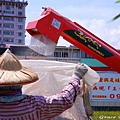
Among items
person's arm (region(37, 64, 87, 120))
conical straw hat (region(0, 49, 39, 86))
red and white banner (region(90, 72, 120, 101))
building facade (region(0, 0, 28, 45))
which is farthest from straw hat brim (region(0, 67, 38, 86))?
building facade (region(0, 0, 28, 45))

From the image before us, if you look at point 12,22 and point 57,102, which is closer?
point 57,102

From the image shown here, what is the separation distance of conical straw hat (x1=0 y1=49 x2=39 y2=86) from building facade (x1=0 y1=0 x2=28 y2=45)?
7051 cm

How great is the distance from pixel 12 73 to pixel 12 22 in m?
73.6

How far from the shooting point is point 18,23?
248 ft

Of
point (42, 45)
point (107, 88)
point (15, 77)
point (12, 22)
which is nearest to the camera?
point (15, 77)

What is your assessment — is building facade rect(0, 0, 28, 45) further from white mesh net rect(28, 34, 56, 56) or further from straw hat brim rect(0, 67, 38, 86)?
straw hat brim rect(0, 67, 38, 86)

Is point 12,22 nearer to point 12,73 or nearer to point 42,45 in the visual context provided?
point 42,45

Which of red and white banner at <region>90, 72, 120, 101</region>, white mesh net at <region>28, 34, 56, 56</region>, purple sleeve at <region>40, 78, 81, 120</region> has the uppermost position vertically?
white mesh net at <region>28, 34, 56, 56</region>

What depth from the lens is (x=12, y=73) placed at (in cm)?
272

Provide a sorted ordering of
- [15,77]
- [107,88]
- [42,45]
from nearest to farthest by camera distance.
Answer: [15,77] < [42,45] < [107,88]

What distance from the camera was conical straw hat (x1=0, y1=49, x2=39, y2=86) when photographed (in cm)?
266

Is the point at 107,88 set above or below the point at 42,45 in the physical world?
below

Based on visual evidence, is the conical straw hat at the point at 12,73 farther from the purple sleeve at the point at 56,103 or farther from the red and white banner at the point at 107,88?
the red and white banner at the point at 107,88

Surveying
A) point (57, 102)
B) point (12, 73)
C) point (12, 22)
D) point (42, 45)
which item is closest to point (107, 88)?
point (42, 45)
